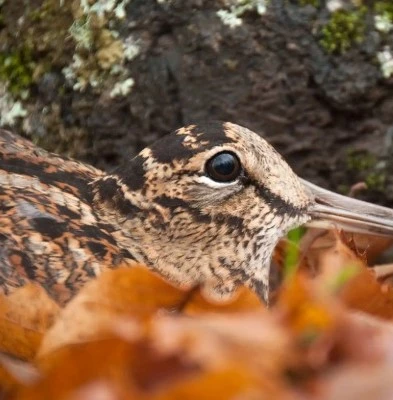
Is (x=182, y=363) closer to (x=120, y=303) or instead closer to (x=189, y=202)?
(x=120, y=303)

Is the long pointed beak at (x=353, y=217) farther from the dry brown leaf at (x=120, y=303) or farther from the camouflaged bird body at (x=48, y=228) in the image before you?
the dry brown leaf at (x=120, y=303)

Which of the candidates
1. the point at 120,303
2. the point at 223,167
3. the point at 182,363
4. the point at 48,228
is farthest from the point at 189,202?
the point at 182,363

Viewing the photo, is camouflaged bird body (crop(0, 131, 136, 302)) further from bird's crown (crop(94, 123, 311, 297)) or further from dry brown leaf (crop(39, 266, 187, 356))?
dry brown leaf (crop(39, 266, 187, 356))

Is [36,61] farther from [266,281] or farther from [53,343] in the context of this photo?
[53,343]

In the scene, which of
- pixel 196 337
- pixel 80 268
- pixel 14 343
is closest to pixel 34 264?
pixel 80 268

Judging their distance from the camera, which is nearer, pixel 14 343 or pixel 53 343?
pixel 53 343

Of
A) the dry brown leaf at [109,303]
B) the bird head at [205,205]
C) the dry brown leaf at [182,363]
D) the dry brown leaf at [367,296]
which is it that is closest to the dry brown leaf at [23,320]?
the dry brown leaf at [109,303]

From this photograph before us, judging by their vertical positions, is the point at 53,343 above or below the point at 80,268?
below
